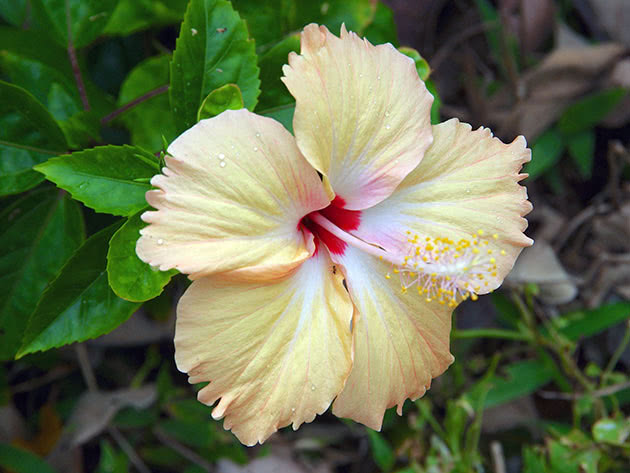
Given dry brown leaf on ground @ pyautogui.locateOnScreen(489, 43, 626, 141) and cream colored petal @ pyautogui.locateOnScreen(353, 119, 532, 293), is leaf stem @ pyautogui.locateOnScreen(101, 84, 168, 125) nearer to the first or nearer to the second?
cream colored petal @ pyautogui.locateOnScreen(353, 119, 532, 293)

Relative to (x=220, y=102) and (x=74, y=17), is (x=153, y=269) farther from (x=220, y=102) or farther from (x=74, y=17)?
(x=74, y=17)

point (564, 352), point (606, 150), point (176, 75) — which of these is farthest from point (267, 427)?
point (606, 150)

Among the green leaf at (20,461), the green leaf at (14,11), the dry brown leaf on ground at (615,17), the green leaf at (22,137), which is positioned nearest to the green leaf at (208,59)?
the green leaf at (22,137)

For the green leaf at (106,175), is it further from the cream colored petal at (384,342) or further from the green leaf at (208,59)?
the cream colored petal at (384,342)

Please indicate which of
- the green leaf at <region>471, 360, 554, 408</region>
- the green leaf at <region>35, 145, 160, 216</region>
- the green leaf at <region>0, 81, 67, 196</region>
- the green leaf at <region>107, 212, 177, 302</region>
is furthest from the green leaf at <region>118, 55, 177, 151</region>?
the green leaf at <region>471, 360, 554, 408</region>

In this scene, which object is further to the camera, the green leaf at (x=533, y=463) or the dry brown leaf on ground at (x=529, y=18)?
the dry brown leaf on ground at (x=529, y=18)

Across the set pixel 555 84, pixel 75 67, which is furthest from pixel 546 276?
pixel 75 67

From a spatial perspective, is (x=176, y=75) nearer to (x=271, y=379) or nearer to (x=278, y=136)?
(x=278, y=136)
